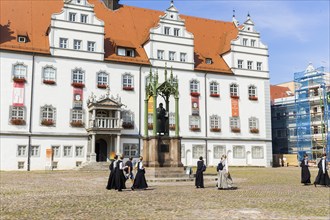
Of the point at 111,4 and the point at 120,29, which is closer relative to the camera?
the point at 120,29

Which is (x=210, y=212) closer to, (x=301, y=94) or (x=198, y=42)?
(x=198, y=42)

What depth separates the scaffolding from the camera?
52.5m

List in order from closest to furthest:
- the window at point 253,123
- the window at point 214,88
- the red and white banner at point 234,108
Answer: the window at point 214,88 < the red and white banner at point 234,108 < the window at point 253,123

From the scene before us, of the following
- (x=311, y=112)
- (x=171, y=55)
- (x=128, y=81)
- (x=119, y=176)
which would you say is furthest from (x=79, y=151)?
(x=311, y=112)

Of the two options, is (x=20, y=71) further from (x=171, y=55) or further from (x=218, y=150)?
(x=218, y=150)

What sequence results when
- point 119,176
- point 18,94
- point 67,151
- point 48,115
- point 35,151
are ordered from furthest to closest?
point 67,151
point 48,115
point 35,151
point 18,94
point 119,176

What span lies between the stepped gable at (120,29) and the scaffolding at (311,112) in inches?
520

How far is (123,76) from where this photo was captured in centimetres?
4297

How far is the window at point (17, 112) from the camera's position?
37.7 m

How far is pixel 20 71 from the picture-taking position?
38.6 m

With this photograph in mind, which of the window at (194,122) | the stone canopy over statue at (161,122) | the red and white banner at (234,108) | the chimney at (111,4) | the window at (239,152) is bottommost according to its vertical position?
the window at (239,152)

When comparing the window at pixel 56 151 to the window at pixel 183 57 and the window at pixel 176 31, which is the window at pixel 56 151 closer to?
the window at pixel 183 57

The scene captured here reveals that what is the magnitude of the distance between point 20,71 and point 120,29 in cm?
1326

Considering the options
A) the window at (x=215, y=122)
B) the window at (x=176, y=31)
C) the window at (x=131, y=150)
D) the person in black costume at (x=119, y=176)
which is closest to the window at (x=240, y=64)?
the window at (x=215, y=122)
